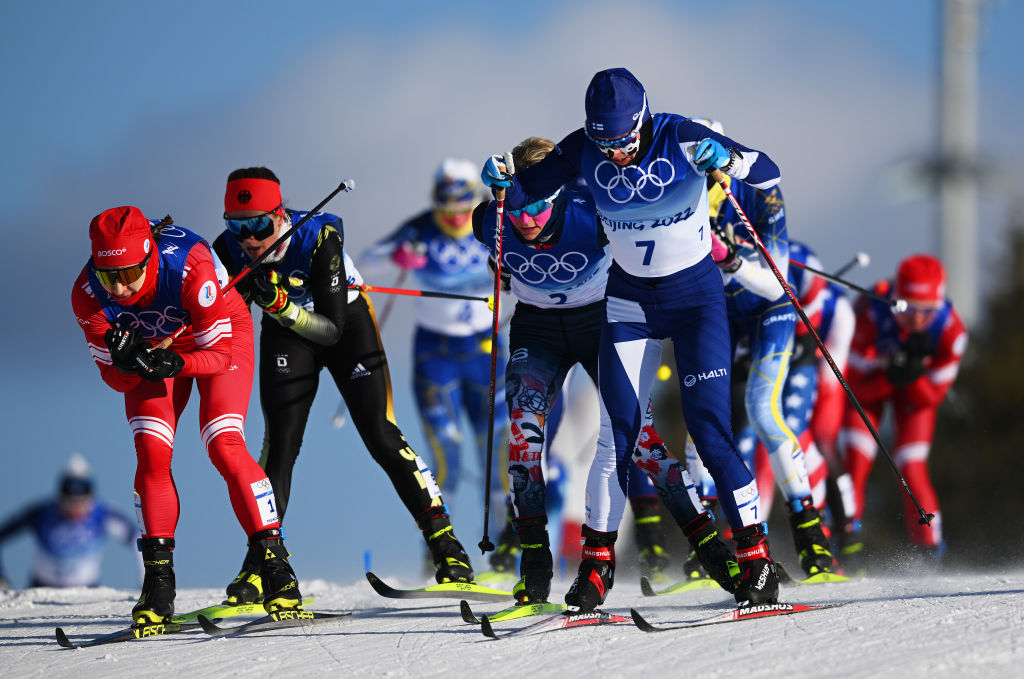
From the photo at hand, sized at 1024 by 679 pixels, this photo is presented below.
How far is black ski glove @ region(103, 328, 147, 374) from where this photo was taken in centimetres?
606

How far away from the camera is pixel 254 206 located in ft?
22.2

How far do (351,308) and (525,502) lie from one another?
5.01ft

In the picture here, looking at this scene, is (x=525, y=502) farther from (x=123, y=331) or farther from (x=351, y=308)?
(x=123, y=331)

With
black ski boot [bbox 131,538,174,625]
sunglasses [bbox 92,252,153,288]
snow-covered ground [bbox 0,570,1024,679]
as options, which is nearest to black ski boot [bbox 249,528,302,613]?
snow-covered ground [bbox 0,570,1024,679]

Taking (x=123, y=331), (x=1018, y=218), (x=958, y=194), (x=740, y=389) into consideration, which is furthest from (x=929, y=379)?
(x=1018, y=218)

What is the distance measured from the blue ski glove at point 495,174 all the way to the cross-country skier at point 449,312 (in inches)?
181

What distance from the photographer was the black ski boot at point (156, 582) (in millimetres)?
6383

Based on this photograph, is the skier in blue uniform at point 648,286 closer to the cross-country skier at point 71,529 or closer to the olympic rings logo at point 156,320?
the olympic rings logo at point 156,320

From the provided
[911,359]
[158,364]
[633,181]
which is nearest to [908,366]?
[911,359]

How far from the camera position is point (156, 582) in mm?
6402

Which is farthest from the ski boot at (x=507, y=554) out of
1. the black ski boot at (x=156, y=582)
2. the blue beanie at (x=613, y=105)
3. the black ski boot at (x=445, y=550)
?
the blue beanie at (x=613, y=105)

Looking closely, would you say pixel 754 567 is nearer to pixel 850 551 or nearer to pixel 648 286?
pixel 648 286

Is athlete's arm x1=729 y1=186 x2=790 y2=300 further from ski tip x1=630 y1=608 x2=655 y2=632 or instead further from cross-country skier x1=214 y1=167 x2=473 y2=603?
ski tip x1=630 y1=608 x2=655 y2=632

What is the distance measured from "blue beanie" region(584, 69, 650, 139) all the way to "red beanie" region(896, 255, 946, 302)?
538 cm
